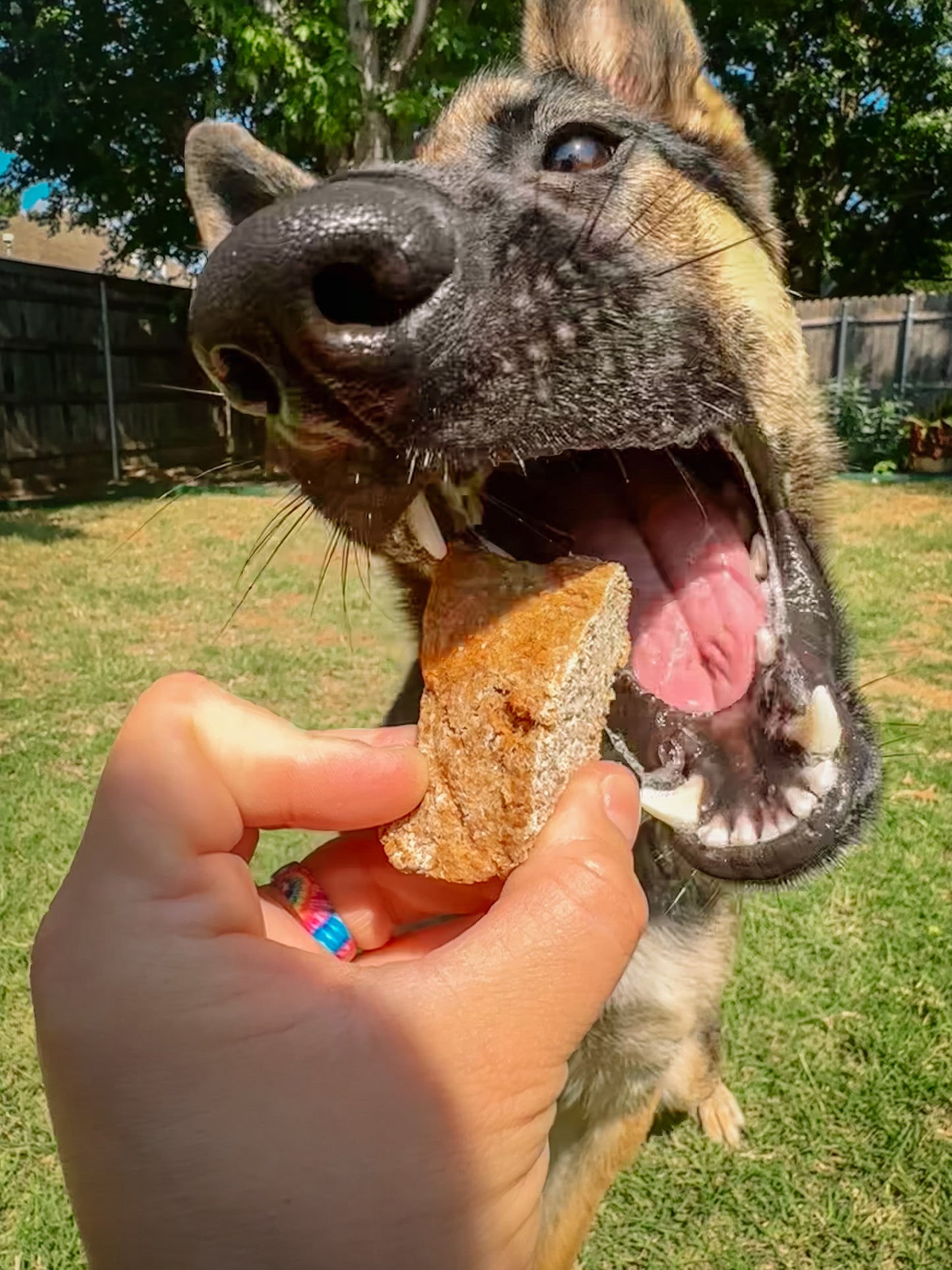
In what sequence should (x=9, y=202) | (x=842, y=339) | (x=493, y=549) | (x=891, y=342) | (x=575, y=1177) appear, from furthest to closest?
(x=9, y=202) < (x=842, y=339) < (x=891, y=342) < (x=575, y=1177) < (x=493, y=549)

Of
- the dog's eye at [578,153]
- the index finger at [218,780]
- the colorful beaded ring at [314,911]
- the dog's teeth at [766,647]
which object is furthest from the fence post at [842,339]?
the index finger at [218,780]

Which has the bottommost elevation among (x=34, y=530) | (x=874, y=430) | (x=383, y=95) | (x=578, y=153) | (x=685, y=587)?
(x=34, y=530)

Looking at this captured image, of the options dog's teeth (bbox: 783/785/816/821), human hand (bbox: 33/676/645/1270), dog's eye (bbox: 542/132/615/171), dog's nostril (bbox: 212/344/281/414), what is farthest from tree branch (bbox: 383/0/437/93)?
human hand (bbox: 33/676/645/1270)

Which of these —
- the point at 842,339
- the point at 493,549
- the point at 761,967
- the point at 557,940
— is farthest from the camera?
Answer: the point at 842,339

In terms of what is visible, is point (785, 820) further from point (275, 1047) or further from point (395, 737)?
point (275, 1047)

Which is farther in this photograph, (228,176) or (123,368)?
(123,368)

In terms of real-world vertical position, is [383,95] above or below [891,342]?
above

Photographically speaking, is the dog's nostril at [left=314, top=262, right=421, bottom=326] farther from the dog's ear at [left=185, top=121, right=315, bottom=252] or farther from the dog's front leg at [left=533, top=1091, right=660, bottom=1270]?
the dog's front leg at [left=533, top=1091, right=660, bottom=1270]

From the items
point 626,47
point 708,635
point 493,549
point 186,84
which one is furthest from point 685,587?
point 186,84
